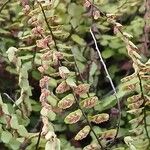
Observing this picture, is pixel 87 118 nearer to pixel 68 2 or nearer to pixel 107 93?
pixel 107 93

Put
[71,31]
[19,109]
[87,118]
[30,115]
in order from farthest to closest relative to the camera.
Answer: [71,31], [30,115], [19,109], [87,118]

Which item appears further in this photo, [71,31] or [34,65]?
[71,31]

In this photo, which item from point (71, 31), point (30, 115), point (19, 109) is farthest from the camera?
point (71, 31)

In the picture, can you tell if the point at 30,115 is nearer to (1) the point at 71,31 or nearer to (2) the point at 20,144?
(2) the point at 20,144

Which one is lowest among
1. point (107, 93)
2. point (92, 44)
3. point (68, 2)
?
point (107, 93)

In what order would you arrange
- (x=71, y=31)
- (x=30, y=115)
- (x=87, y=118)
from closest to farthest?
(x=87, y=118) < (x=30, y=115) < (x=71, y=31)

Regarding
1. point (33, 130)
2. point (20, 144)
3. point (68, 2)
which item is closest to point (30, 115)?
point (33, 130)

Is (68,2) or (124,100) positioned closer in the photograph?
(124,100)

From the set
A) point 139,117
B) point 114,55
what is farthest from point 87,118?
point 114,55

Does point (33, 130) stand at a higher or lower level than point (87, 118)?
lower
